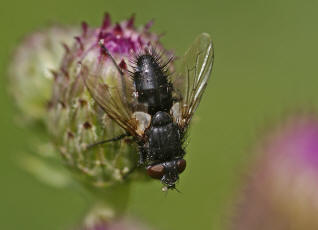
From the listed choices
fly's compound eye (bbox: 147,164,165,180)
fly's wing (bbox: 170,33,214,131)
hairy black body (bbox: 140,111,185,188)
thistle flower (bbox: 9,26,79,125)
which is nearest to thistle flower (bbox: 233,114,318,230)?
fly's wing (bbox: 170,33,214,131)

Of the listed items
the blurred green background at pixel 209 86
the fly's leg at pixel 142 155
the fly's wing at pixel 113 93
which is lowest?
the blurred green background at pixel 209 86

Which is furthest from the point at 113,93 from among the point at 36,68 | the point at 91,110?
the point at 36,68

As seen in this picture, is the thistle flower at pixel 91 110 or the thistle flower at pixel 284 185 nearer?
the thistle flower at pixel 91 110

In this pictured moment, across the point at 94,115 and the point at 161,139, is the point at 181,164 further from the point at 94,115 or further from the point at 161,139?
the point at 94,115

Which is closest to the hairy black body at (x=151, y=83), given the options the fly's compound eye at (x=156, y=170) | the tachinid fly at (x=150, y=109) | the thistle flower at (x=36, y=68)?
the tachinid fly at (x=150, y=109)

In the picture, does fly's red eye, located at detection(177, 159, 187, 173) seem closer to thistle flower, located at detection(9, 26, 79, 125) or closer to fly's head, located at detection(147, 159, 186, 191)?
fly's head, located at detection(147, 159, 186, 191)

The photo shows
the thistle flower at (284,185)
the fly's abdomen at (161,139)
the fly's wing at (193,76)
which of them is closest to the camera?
the fly's abdomen at (161,139)

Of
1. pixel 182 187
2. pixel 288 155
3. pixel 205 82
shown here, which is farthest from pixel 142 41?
pixel 182 187

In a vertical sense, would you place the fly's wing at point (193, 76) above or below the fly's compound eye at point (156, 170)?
above

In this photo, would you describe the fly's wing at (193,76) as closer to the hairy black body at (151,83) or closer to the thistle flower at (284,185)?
the hairy black body at (151,83)
